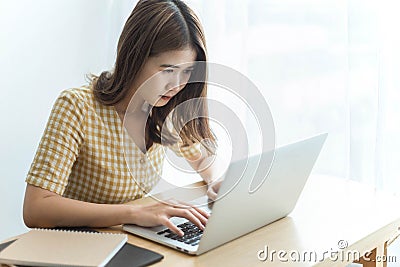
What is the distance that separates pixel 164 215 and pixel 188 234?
0.22ft

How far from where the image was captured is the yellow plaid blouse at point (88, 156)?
1311 mm

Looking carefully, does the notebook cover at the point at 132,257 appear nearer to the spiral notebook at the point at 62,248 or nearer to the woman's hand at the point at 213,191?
the spiral notebook at the point at 62,248

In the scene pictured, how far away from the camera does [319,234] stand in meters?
1.26

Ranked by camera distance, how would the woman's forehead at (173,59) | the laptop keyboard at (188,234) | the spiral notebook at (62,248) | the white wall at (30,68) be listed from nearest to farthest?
the spiral notebook at (62,248) → the laptop keyboard at (188,234) → the woman's forehead at (173,59) → the white wall at (30,68)

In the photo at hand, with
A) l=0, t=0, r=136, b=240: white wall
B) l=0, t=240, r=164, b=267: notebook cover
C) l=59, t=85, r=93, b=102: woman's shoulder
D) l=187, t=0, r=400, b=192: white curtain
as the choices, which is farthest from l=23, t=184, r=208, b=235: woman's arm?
l=0, t=0, r=136, b=240: white wall

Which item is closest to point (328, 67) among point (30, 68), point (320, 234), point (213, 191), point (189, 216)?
point (213, 191)

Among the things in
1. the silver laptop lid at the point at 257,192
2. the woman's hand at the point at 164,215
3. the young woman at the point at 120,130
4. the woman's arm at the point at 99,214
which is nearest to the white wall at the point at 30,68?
the young woman at the point at 120,130

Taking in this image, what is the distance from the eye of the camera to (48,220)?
1254mm

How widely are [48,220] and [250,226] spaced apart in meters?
0.43

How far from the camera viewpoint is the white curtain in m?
1.87

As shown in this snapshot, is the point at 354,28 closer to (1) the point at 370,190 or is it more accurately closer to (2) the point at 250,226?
(1) the point at 370,190

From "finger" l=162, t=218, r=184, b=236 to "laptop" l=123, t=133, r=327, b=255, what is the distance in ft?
0.04

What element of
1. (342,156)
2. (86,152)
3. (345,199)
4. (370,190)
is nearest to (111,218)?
(86,152)

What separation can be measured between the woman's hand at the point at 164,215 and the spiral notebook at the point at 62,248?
85 mm
